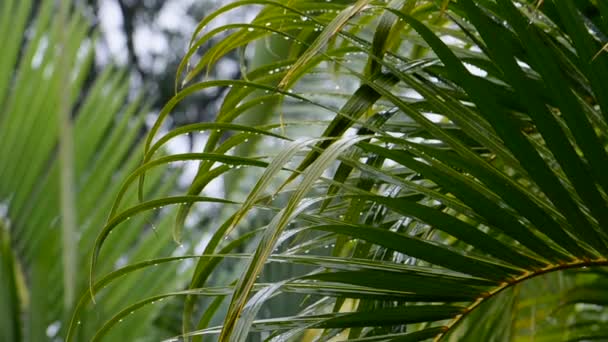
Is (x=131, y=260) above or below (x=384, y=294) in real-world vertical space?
above

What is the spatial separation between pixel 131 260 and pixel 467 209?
1.07 m

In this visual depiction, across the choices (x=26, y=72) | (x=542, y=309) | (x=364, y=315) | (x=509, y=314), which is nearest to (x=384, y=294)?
(x=364, y=315)

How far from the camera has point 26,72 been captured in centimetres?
166

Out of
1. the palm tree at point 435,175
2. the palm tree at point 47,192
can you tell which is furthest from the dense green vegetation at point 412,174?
the palm tree at point 47,192

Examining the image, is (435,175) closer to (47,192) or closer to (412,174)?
(412,174)

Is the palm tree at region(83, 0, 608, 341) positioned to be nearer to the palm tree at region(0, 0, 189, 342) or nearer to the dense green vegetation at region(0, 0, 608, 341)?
the dense green vegetation at region(0, 0, 608, 341)

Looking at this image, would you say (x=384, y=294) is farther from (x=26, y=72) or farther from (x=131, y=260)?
(x=26, y=72)

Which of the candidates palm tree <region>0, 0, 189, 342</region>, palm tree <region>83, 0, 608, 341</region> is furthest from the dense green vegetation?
palm tree <region>0, 0, 189, 342</region>

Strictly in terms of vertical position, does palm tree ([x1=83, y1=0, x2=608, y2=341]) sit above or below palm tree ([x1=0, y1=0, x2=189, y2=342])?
below

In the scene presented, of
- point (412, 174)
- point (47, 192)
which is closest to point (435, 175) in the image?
point (412, 174)

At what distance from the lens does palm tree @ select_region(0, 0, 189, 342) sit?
1.45 meters

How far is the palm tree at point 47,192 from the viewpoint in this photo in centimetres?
145

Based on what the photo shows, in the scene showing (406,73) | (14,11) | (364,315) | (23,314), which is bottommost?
(364,315)

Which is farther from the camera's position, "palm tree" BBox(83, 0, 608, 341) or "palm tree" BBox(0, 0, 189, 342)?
"palm tree" BBox(0, 0, 189, 342)
